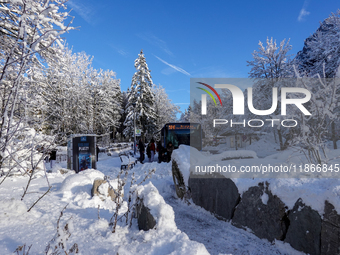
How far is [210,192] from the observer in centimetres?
505

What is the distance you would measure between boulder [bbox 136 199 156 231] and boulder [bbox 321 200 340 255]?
7.17 ft

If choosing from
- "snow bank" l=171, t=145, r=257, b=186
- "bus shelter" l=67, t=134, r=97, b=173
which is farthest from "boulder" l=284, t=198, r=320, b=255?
"bus shelter" l=67, t=134, r=97, b=173

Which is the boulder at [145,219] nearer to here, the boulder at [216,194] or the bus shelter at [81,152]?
the boulder at [216,194]

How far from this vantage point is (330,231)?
2678 mm

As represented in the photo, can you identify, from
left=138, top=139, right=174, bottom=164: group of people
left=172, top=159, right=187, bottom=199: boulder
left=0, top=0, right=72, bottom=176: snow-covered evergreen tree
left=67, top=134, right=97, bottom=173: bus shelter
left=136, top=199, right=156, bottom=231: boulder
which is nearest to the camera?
left=0, top=0, right=72, bottom=176: snow-covered evergreen tree

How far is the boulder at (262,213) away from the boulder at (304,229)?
13 cm

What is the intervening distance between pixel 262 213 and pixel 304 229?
71 cm

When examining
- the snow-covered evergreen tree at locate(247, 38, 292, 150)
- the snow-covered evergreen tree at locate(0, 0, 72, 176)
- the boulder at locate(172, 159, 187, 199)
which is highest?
the snow-covered evergreen tree at locate(247, 38, 292, 150)

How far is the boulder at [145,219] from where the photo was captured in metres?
2.98

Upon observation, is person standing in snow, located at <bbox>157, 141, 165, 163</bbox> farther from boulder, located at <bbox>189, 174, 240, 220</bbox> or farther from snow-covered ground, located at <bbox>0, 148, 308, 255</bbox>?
snow-covered ground, located at <bbox>0, 148, 308, 255</bbox>

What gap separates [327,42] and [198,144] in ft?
37.6

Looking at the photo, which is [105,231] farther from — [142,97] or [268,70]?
[142,97]

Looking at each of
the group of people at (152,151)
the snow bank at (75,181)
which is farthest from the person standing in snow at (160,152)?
the snow bank at (75,181)

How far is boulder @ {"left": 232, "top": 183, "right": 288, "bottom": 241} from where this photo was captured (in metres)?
3.33
